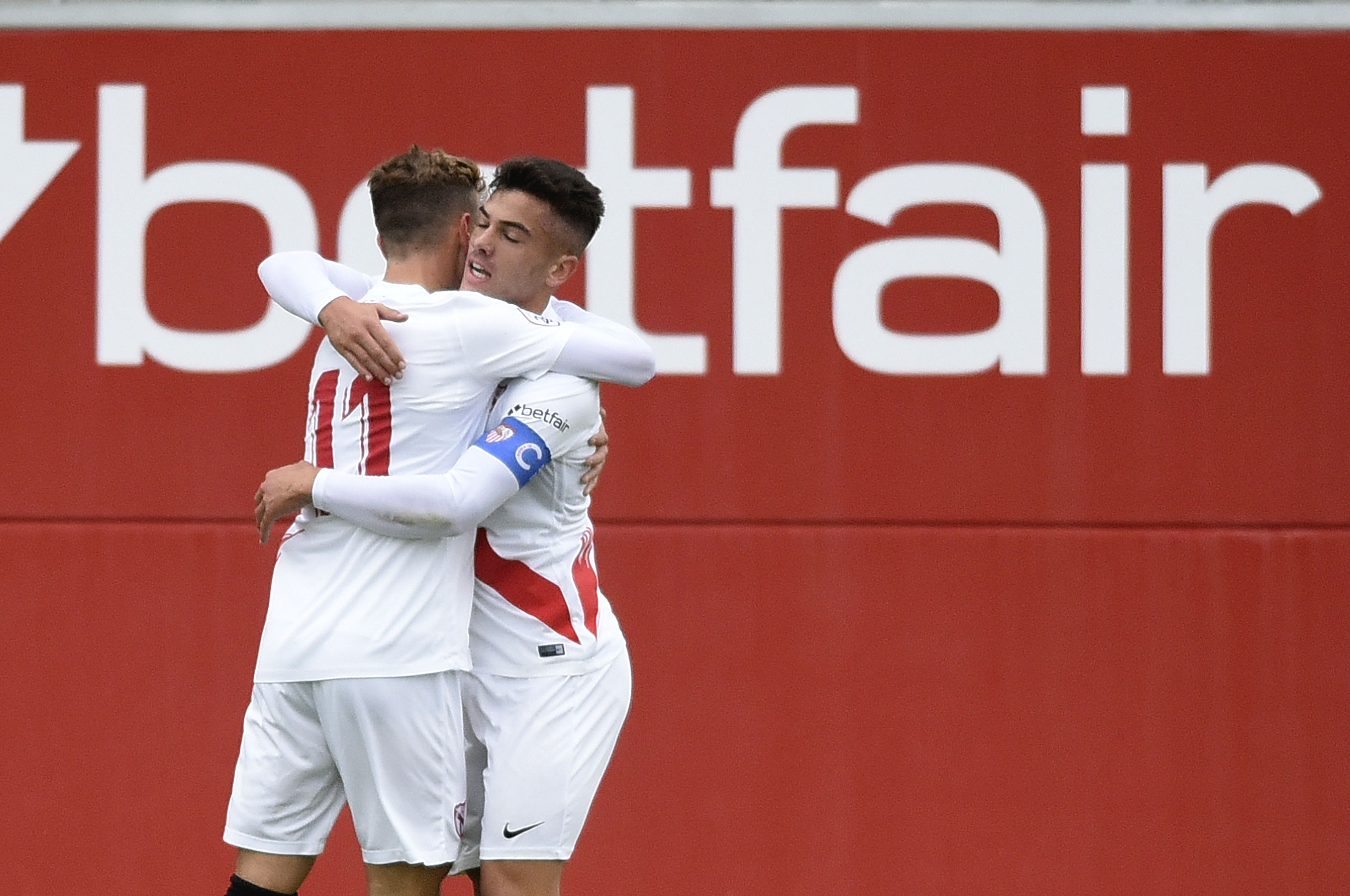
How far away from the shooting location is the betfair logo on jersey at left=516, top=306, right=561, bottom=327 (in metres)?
2.36

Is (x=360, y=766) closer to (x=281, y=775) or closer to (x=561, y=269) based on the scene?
(x=281, y=775)

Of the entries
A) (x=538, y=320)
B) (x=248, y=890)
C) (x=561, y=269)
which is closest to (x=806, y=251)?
(x=561, y=269)

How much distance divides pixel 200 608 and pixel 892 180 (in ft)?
6.17

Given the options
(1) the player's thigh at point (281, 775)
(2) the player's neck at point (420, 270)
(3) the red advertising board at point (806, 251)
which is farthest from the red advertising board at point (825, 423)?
(1) the player's thigh at point (281, 775)

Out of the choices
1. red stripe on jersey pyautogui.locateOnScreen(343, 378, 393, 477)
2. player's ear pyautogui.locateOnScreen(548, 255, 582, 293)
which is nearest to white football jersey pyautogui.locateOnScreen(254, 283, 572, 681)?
red stripe on jersey pyautogui.locateOnScreen(343, 378, 393, 477)

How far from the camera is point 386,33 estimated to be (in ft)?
11.4

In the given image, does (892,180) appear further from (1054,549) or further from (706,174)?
(1054,549)

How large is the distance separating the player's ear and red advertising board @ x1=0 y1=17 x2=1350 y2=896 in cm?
93

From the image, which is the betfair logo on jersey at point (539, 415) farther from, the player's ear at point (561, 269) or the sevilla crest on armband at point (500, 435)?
the player's ear at point (561, 269)

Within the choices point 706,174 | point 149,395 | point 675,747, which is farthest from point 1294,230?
point 149,395

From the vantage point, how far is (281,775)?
7.53ft

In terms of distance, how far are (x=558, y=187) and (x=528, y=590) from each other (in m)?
0.66

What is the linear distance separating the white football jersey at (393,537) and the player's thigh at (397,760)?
0.11 ft

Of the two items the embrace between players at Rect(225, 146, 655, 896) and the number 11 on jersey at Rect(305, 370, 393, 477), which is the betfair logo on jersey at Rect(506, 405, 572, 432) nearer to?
the embrace between players at Rect(225, 146, 655, 896)
